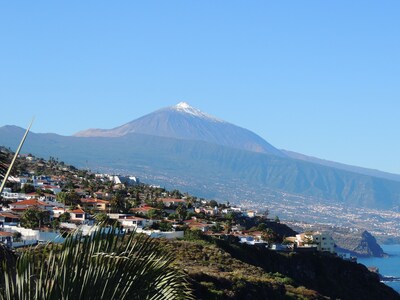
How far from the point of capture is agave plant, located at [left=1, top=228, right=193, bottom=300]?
17.4 ft

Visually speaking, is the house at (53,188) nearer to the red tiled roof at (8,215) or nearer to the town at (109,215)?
the town at (109,215)

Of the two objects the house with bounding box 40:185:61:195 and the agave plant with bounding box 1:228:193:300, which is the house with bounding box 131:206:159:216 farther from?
the agave plant with bounding box 1:228:193:300

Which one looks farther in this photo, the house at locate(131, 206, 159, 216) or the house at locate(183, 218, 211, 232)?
the house at locate(131, 206, 159, 216)

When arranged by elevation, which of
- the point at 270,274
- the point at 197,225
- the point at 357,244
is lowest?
the point at 357,244

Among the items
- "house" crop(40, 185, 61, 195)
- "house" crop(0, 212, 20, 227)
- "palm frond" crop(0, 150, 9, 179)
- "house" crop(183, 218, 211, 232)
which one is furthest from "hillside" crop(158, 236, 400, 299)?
→ "palm frond" crop(0, 150, 9, 179)

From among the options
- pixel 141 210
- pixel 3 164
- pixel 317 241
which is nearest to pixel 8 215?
pixel 141 210

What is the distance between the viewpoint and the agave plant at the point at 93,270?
208 inches

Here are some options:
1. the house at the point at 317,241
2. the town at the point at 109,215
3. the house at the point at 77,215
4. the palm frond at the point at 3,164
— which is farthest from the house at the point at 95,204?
the palm frond at the point at 3,164

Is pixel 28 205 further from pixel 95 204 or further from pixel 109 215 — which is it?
pixel 109 215

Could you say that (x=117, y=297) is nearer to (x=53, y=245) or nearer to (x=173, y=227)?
(x=53, y=245)

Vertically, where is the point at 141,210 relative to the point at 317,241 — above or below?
above

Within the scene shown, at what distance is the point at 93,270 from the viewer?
17.7 ft

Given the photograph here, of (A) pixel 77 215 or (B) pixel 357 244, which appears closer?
(A) pixel 77 215

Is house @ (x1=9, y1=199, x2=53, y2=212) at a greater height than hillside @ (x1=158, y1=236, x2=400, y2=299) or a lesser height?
greater
